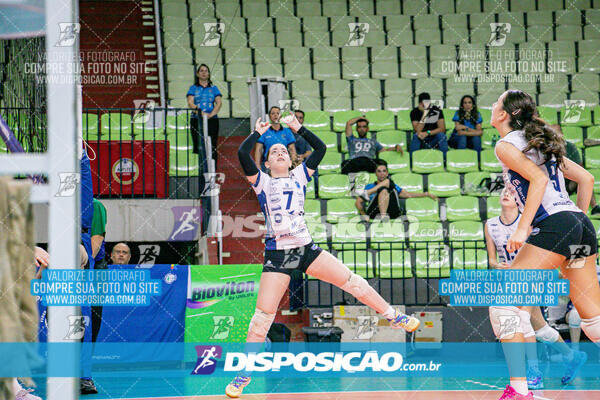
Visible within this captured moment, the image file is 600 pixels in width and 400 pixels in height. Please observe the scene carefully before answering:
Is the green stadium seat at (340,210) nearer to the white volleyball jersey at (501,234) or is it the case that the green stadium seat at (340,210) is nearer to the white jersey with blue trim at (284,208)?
the white volleyball jersey at (501,234)

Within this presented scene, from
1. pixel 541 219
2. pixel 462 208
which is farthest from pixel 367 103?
pixel 541 219

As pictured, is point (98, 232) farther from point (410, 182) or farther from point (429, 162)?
point (429, 162)

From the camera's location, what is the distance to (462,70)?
46.5 ft

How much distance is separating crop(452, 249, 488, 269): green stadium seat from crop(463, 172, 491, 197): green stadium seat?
48.1 inches

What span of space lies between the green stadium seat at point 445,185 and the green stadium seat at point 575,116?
239 centimetres

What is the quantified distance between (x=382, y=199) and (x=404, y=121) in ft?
9.12

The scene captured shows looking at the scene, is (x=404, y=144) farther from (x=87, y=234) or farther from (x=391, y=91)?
(x=87, y=234)

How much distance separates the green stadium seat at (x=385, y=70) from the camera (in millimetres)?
14406

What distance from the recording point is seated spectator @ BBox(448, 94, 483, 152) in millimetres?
12469

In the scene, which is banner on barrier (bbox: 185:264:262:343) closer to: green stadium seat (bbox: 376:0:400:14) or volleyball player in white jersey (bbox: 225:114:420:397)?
volleyball player in white jersey (bbox: 225:114:420:397)

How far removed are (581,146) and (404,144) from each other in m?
2.78

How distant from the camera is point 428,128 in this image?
41.1ft

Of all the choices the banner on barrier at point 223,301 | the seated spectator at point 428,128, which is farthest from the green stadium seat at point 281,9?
the banner on barrier at point 223,301

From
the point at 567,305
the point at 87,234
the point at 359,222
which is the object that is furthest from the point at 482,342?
the point at 87,234
